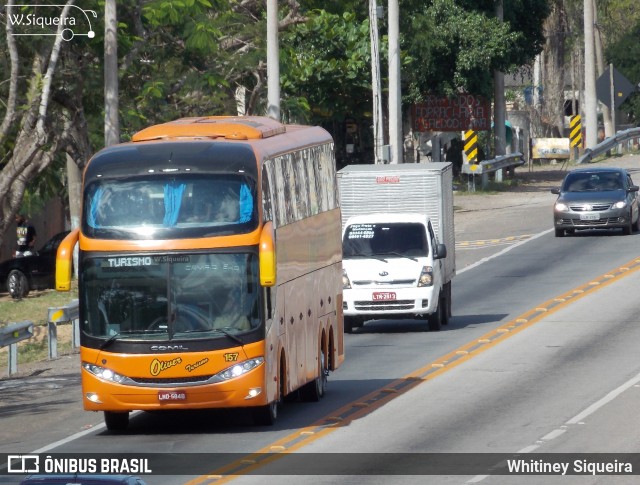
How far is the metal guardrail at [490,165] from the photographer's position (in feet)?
175

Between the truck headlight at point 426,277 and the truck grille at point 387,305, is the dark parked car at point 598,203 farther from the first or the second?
the truck grille at point 387,305

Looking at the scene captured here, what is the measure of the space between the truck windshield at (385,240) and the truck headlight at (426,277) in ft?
1.18

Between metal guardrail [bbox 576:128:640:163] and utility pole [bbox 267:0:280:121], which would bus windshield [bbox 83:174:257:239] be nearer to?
utility pole [bbox 267:0:280:121]

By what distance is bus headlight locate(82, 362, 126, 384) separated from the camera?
57.7 feet

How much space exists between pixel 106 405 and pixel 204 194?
2.70 meters

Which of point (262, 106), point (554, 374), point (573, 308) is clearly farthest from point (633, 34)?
point (554, 374)

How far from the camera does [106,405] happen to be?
17672mm

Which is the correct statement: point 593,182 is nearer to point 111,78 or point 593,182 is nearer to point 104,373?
point 111,78

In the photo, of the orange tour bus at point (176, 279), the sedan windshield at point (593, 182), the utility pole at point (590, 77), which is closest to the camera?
the orange tour bus at point (176, 279)

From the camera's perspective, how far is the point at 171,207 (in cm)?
1769

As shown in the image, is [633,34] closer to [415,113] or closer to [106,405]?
[415,113]

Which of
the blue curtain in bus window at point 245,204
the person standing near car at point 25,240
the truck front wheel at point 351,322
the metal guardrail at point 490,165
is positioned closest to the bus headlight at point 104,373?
the blue curtain in bus window at point 245,204

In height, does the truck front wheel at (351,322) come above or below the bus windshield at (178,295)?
below

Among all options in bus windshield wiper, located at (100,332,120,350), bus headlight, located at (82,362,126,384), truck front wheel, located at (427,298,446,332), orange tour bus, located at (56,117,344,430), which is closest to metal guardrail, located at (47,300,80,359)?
truck front wheel, located at (427,298,446,332)
